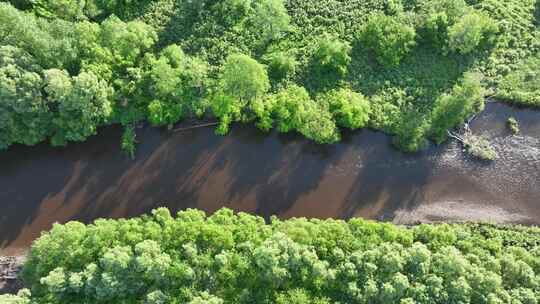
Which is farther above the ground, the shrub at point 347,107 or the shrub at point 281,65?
the shrub at point 281,65

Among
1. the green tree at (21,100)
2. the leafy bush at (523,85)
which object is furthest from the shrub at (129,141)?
the leafy bush at (523,85)

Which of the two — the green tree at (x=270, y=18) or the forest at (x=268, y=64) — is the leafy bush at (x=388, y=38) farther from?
the green tree at (x=270, y=18)

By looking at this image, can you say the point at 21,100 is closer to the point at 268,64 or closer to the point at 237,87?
the point at 237,87

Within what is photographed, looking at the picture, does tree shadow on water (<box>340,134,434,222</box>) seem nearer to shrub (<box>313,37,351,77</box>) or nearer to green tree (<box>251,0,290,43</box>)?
shrub (<box>313,37,351,77</box>)

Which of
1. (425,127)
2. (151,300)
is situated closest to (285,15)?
(425,127)

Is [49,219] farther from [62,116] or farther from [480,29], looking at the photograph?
[480,29]
